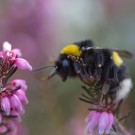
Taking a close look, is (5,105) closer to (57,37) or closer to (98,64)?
(98,64)

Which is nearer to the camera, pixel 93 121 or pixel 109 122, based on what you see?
pixel 109 122

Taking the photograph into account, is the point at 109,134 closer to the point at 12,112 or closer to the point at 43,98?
the point at 12,112

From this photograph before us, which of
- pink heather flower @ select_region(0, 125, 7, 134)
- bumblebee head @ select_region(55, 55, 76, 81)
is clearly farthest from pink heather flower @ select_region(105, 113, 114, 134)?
pink heather flower @ select_region(0, 125, 7, 134)

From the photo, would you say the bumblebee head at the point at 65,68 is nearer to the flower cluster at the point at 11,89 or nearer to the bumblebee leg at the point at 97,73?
the bumblebee leg at the point at 97,73

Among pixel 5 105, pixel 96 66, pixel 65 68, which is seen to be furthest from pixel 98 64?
pixel 5 105

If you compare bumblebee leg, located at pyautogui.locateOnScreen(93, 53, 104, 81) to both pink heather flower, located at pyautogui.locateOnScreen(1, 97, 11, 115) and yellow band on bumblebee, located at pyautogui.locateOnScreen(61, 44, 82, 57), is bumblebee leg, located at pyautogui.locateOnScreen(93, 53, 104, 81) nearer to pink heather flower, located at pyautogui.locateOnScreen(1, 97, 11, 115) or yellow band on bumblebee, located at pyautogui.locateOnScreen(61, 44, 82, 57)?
yellow band on bumblebee, located at pyautogui.locateOnScreen(61, 44, 82, 57)

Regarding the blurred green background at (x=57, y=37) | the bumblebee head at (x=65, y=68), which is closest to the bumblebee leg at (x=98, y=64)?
the bumblebee head at (x=65, y=68)

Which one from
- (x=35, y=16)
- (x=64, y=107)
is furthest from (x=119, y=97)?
(x=35, y=16)

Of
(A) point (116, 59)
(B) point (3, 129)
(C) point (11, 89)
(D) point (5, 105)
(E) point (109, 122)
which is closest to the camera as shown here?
(D) point (5, 105)
